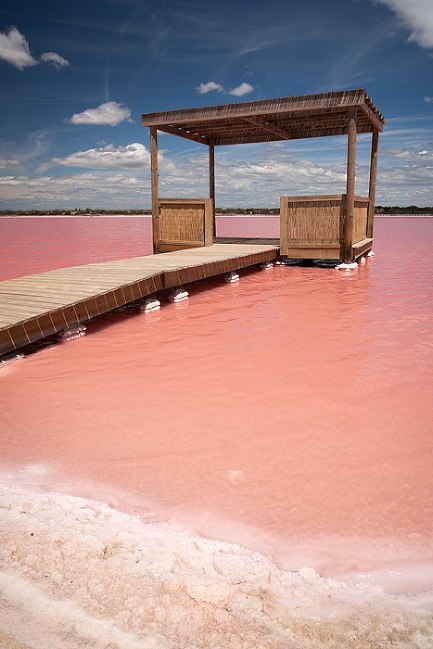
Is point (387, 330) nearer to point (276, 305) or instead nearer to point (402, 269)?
point (276, 305)

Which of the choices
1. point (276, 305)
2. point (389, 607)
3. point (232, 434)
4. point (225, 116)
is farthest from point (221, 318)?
point (225, 116)

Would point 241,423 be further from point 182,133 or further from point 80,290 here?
point 182,133

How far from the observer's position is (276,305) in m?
7.38

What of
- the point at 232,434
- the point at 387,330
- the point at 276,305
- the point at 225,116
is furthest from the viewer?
the point at 225,116

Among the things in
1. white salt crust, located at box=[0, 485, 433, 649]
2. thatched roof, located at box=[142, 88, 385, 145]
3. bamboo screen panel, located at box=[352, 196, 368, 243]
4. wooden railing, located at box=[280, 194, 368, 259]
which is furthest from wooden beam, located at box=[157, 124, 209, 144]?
white salt crust, located at box=[0, 485, 433, 649]

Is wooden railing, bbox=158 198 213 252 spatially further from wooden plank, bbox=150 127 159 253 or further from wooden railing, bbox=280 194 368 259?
wooden railing, bbox=280 194 368 259

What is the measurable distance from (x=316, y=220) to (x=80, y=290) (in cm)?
691

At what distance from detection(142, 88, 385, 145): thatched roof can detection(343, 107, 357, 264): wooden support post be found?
38 cm

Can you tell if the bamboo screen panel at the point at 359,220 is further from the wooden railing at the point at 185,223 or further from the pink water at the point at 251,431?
the pink water at the point at 251,431

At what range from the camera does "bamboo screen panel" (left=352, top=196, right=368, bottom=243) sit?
11.1 m

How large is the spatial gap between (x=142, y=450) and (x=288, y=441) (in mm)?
972

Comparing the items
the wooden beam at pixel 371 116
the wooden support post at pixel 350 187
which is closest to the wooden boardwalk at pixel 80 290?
the wooden support post at pixel 350 187

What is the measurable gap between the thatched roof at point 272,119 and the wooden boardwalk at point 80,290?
3517mm

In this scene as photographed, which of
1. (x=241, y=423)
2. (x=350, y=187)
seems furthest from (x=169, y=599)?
(x=350, y=187)
